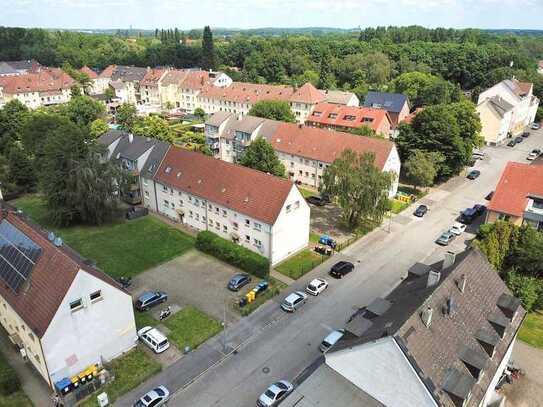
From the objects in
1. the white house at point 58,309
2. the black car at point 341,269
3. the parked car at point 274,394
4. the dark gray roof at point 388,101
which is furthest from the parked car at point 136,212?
the dark gray roof at point 388,101

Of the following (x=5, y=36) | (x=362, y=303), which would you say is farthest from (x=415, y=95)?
(x=5, y=36)

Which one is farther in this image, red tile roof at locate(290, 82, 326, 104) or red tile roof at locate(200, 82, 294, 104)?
red tile roof at locate(200, 82, 294, 104)

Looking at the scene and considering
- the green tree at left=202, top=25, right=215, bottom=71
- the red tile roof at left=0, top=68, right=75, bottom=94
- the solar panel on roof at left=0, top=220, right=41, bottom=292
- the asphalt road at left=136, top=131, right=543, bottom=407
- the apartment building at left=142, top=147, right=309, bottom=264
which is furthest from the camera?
the green tree at left=202, top=25, right=215, bottom=71

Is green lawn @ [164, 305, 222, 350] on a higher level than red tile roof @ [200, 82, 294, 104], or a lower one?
lower

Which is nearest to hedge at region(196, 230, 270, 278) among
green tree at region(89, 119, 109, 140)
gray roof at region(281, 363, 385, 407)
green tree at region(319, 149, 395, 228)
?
green tree at region(319, 149, 395, 228)

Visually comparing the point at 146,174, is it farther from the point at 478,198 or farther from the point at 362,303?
the point at 478,198

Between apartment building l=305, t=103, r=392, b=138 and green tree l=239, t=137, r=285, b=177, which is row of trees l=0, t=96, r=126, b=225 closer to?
green tree l=239, t=137, r=285, b=177

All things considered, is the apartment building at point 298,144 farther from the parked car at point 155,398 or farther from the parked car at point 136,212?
the parked car at point 155,398

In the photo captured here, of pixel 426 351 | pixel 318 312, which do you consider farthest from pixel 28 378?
pixel 426 351
